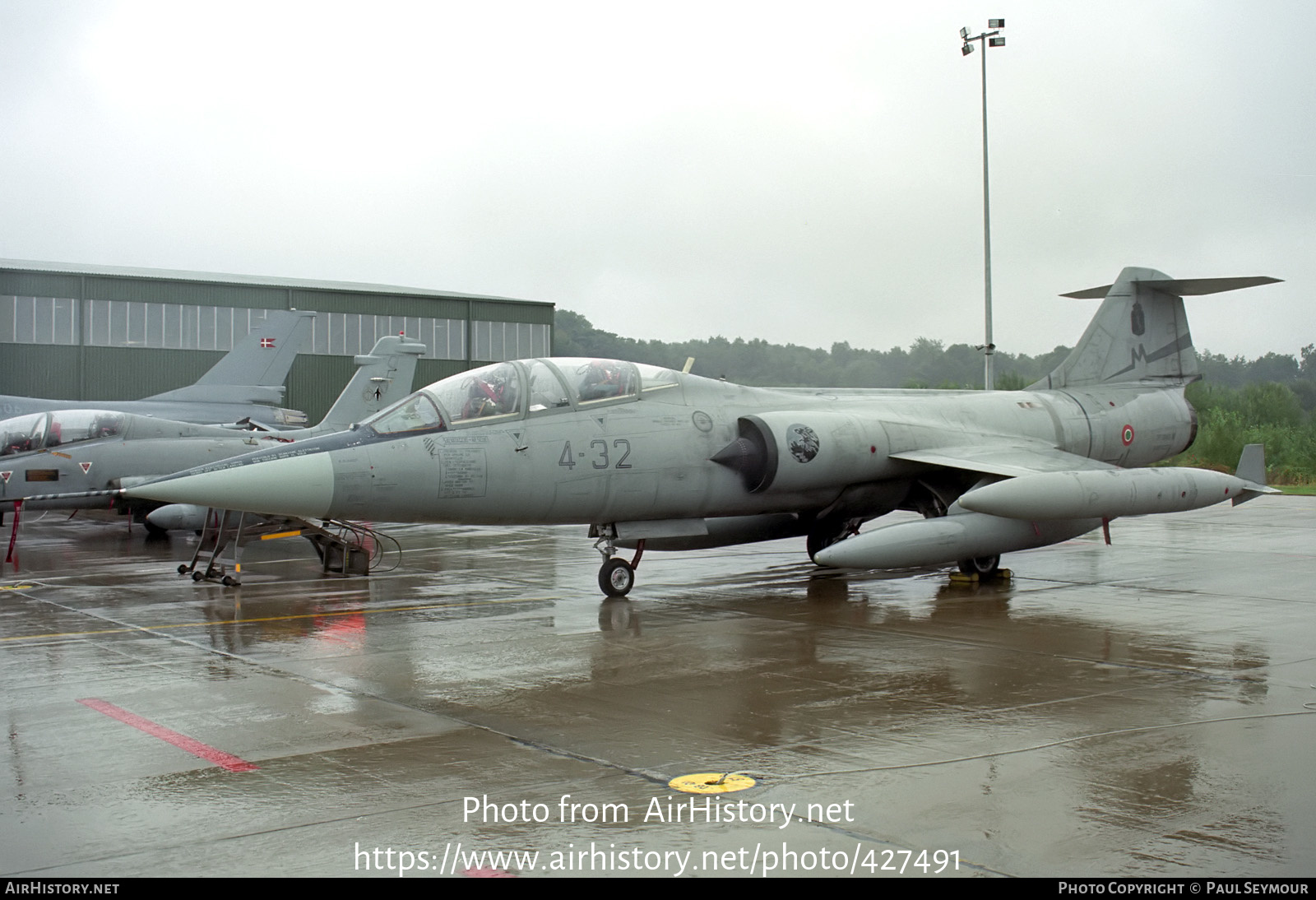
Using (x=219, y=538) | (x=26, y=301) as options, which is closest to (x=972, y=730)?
(x=219, y=538)

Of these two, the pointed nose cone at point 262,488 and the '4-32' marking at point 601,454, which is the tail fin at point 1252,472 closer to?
the '4-32' marking at point 601,454

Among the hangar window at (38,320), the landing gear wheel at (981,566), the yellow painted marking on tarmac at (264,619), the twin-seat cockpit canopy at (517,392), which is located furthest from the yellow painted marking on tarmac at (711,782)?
the hangar window at (38,320)

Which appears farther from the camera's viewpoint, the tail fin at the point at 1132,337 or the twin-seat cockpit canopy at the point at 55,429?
the twin-seat cockpit canopy at the point at 55,429

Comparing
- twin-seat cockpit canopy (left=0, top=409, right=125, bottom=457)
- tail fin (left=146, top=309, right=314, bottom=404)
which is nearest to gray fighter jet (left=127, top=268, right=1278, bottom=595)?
twin-seat cockpit canopy (left=0, top=409, right=125, bottom=457)

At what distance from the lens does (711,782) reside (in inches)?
190

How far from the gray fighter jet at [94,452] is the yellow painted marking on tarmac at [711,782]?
12.8 metres

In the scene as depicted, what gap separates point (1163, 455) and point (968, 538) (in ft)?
19.0

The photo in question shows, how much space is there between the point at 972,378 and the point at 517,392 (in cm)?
2994

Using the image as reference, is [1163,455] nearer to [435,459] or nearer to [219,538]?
[435,459]

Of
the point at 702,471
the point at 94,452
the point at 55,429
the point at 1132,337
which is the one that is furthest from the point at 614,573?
the point at 55,429

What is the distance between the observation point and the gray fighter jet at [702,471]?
9.32 meters

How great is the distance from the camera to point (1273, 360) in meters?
62.4

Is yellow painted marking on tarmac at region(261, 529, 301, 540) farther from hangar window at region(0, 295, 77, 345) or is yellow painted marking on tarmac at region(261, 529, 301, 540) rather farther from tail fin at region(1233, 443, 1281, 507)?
hangar window at region(0, 295, 77, 345)

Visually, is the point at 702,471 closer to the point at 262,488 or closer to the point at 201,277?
the point at 262,488
